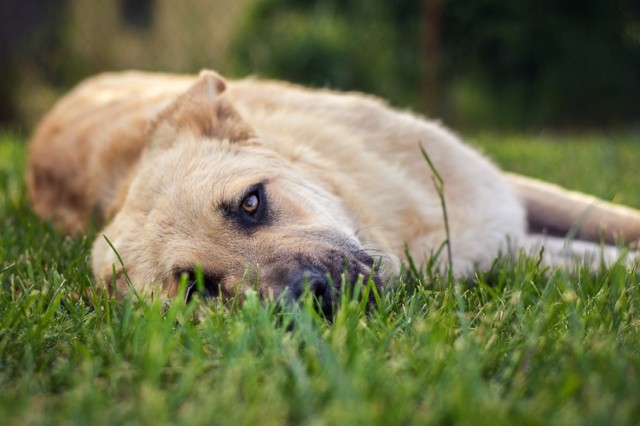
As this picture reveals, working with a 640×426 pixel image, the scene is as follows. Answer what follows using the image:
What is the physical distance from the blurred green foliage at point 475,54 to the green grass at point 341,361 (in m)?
6.85

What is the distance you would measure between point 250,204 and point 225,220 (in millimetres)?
104

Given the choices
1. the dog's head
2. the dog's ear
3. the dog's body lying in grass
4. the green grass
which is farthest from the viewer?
the dog's ear

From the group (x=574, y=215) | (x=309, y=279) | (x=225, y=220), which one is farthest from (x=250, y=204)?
(x=574, y=215)

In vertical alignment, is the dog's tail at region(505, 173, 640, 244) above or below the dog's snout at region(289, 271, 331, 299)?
below

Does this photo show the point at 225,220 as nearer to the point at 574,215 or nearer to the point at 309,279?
the point at 309,279

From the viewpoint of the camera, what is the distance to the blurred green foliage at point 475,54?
872 centimetres

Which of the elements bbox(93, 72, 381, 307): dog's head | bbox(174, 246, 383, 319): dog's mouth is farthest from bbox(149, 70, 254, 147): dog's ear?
bbox(174, 246, 383, 319): dog's mouth

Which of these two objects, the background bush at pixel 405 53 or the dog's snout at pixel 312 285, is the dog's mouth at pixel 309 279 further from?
the background bush at pixel 405 53

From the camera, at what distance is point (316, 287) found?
6.35 ft

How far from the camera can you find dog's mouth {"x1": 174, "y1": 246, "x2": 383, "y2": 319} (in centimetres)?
192

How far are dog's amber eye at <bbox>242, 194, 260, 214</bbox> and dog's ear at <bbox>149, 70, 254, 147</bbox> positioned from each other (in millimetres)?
506

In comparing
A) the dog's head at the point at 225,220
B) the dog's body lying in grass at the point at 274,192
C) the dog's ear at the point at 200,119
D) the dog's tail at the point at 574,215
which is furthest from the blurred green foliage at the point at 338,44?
the dog's head at the point at 225,220

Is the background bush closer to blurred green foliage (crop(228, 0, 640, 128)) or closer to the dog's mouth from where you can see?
blurred green foliage (crop(228, 0, 640, 128))

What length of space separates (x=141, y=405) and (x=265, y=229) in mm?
959
